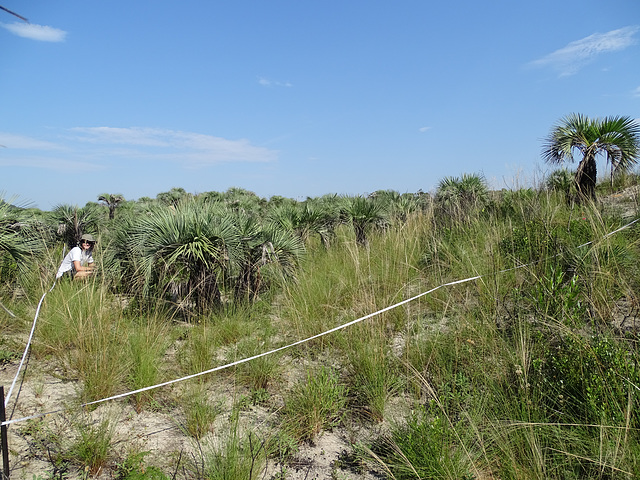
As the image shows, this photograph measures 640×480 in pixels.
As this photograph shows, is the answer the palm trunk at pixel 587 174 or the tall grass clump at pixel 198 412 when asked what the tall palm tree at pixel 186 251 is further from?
the palm trunk at pixel 587 174

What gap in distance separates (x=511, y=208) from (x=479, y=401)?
5761 mm

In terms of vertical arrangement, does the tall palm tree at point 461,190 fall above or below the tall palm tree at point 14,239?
above

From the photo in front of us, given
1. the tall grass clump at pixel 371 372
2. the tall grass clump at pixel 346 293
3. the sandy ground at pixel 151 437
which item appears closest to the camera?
the sandy ground at pixel 151 437

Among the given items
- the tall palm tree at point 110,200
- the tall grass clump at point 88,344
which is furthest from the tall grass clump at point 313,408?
the tall palm tree at point 110,200

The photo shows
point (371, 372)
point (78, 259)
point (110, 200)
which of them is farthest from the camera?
point (110, 200)

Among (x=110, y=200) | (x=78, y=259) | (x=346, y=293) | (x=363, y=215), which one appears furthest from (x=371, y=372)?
(x=110, y=200)

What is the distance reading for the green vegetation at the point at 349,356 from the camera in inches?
97.7

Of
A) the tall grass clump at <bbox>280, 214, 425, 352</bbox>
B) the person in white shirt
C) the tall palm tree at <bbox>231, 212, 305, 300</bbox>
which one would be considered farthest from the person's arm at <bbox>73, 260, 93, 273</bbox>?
the tall grass clump at <bbox>280, 214, 425, 352</bbox>

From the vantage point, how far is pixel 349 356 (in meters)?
3.66

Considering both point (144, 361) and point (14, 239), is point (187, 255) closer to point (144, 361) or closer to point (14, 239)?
point (144, 361)

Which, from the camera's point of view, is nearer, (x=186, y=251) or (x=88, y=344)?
(x=88, y=344)

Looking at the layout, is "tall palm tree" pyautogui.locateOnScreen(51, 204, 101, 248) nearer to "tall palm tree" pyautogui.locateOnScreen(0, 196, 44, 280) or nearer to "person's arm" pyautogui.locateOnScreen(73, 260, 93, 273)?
"person's arm" pyautogui.locateOnScreen(73, 260, 93, 273)

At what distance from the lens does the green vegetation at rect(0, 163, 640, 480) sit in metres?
2.48

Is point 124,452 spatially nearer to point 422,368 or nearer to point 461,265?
point 422,368
